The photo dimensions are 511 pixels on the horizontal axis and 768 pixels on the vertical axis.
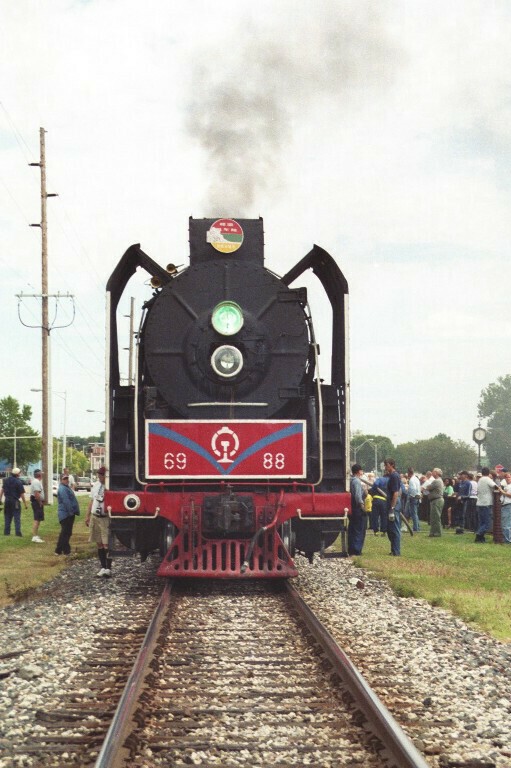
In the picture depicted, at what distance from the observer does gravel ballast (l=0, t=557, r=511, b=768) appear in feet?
18.1

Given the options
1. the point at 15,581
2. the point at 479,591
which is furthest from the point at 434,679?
the point at 15,581

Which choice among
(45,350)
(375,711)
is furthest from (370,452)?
(375,711)

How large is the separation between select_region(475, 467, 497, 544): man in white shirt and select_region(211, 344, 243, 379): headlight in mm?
10805

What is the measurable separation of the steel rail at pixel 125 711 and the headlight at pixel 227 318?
3941mm

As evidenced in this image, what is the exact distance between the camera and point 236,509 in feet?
35.6

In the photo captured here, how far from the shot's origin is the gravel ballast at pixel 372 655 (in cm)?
551

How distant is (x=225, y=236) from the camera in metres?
11.8

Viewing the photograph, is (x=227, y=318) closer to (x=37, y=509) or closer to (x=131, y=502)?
(x=131, y=502)

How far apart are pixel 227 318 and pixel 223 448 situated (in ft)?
5.05

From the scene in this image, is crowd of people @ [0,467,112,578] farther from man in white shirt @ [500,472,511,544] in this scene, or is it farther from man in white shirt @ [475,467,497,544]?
man in white shirt @ [500,472,511,544]

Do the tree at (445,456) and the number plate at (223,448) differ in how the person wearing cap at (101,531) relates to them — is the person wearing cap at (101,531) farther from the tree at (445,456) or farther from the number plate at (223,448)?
the tree at (445,456)

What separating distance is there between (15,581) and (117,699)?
25.1 feet

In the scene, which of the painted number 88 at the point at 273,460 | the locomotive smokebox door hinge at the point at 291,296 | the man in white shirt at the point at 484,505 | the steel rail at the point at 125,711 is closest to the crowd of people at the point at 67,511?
the painted number 88 at the point at 273,460

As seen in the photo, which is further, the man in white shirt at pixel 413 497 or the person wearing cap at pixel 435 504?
the man in white shirt at pixel 413 497
